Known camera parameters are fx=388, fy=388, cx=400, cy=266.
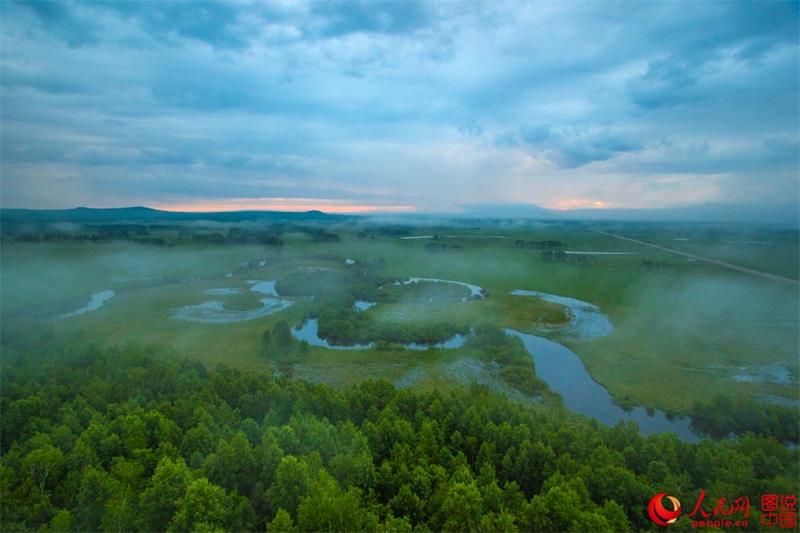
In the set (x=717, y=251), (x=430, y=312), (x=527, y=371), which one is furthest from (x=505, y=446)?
(x=717, y=251)

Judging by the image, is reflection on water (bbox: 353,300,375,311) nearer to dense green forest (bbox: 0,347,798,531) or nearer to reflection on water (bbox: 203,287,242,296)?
reflection on water (bbox: 203,287,242,296)

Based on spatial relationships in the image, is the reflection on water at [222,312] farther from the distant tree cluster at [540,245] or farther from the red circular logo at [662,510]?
the distant tree cluster at [540,245]

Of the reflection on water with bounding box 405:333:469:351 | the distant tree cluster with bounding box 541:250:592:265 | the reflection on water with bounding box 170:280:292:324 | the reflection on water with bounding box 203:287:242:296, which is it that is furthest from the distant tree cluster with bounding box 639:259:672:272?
the reflection on water with bounding box 203:287:242:296

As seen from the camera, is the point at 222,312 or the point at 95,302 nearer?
the point at 222,312

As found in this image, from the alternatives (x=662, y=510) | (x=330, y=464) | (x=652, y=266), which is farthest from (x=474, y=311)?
(x=652, y=266)

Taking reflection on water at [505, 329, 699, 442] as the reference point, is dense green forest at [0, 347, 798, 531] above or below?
above

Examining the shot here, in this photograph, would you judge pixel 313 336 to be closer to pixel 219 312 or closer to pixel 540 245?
pixel 219 312

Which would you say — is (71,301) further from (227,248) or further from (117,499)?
(227,248)
